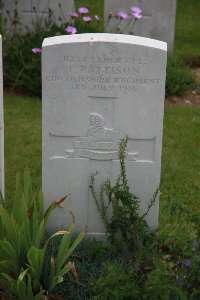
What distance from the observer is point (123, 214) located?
3.76m

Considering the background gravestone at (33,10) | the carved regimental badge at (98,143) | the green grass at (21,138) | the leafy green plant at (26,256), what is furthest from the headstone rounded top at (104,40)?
the background gravestone at (33,10)

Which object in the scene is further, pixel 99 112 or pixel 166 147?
pixel 166 147

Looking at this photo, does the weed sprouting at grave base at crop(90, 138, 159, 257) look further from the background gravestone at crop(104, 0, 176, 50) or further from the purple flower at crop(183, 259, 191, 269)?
the background gravestone at crop(104, 0, 176, 50)

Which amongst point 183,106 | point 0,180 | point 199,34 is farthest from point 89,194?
point 199,34

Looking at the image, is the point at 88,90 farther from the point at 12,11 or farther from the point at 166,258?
the point at 12,11

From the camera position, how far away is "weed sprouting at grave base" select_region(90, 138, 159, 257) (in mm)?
3698

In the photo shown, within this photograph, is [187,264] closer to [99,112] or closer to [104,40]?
[99,112]

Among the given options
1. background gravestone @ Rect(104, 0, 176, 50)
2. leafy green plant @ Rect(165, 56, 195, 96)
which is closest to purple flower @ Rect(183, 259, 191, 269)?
leafy green plant @ Rect(165, 56, 195, 96)

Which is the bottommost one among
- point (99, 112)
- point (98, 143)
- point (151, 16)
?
point (98, 143)

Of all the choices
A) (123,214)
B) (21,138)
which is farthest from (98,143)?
(21,138)

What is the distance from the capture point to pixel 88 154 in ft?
12.8

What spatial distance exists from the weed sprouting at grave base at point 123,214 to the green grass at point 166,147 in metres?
0.74

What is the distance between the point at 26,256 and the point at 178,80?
470cm

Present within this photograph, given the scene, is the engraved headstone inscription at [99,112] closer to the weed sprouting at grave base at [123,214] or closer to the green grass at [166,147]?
the weed sprouting at grave base at [123,214]
